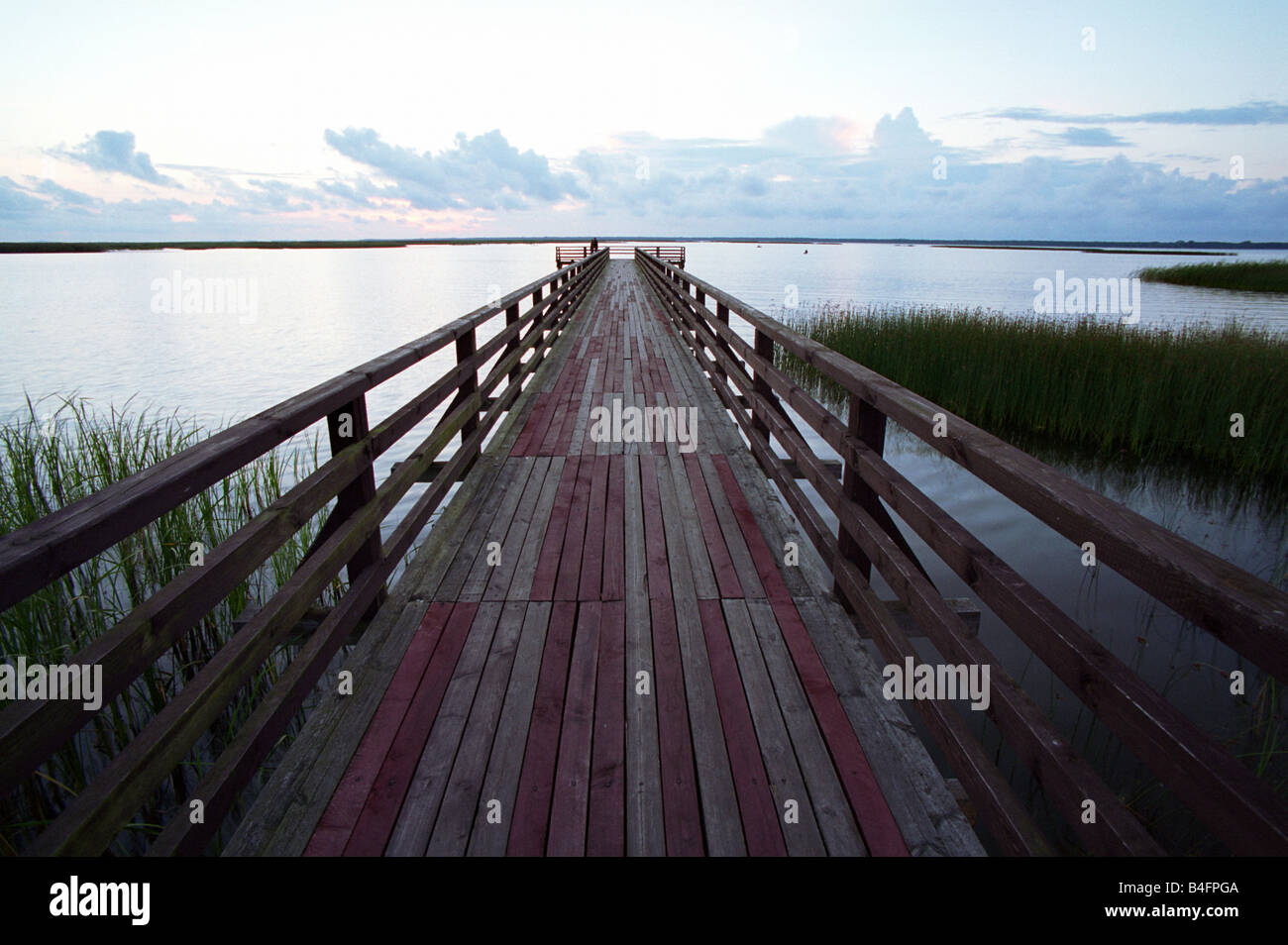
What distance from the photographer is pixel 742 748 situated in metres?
2.40

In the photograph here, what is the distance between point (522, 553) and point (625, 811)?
2016mm

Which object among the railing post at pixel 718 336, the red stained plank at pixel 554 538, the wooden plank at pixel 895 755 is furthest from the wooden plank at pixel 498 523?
the railing post at pixel 718 336

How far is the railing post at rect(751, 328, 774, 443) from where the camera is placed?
5305 mm

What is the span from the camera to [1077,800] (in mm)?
1557

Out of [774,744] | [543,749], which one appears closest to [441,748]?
[543,749]

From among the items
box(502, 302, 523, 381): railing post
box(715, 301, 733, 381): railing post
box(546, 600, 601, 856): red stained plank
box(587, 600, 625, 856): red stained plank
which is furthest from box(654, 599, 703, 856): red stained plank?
box(502, 302, 523, 381): railing post

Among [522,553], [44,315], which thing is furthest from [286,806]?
[44,315]

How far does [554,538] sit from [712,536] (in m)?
0.95

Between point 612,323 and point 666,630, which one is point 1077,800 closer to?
point 666,630

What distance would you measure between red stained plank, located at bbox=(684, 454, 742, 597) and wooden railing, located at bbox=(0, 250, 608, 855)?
5.44 feet

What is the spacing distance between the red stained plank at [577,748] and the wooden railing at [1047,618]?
1.16 m

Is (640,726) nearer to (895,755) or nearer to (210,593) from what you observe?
(895,755)

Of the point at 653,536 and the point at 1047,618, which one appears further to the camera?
the point at 653,536

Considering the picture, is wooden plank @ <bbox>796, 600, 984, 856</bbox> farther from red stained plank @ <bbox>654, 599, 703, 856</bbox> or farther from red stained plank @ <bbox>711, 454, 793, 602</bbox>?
red stained plank @ <bbox>654, 599, 703, 856</bbox>
